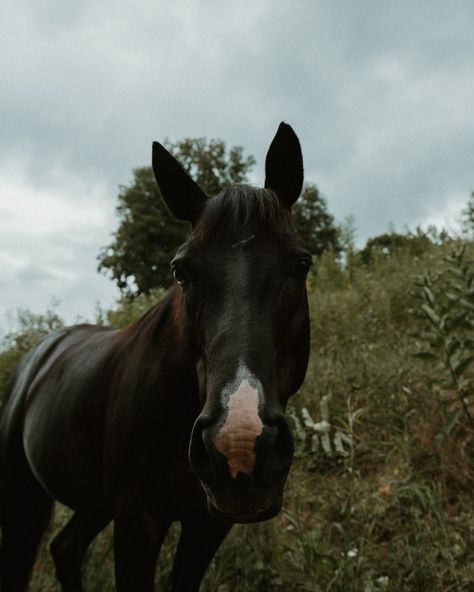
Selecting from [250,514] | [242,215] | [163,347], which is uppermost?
[242,215]

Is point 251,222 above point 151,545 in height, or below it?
above

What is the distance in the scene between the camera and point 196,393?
6.35 ft

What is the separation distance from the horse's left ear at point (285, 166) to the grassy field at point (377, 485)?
1.51m

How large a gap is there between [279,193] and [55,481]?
190cm

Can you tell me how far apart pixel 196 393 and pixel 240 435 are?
72 centimetres

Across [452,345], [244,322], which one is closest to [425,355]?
[452,345]

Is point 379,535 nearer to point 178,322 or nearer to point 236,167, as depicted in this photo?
point 178,322

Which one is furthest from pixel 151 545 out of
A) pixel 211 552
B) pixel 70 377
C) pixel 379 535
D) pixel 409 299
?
pixel 409 299

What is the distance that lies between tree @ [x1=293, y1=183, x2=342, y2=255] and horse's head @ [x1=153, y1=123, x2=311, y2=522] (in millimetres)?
26455

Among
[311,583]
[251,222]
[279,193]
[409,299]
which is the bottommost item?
[311,583]

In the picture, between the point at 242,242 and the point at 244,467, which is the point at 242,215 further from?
the point at 244,467

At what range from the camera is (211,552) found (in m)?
2.21

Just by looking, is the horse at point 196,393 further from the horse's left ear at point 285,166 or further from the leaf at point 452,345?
the leaf at point 452,345

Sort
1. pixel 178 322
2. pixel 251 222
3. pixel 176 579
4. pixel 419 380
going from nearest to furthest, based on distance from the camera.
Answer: pixel 251 222
pixel 178 322
pixel 176 579
pixel 419 380
